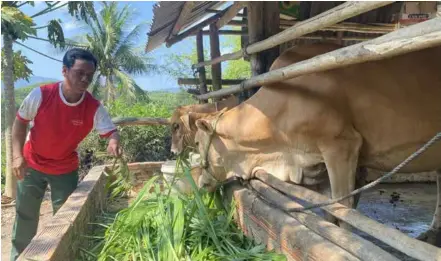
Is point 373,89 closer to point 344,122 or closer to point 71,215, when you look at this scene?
point 344,122

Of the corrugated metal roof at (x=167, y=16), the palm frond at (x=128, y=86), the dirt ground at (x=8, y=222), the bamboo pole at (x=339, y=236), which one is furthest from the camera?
the palm frond at (x=128, y=86)

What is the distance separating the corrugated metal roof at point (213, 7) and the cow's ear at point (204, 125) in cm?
147

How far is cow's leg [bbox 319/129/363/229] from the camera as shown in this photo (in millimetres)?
3023

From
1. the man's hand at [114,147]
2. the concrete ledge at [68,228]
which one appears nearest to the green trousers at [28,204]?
the concrete ledge at [68,228]

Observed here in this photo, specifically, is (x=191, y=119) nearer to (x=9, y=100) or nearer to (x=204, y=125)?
(x=204, y=125)

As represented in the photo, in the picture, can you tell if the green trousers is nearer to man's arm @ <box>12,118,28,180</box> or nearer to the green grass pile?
man's arm @ <box>12,118,28,180</box>

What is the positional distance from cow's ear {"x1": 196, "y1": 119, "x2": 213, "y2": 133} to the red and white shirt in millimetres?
726

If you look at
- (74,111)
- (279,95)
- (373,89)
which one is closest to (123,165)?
(74,111)

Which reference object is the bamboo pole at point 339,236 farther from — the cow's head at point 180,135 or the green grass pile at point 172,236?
the cow's head at point 180,135

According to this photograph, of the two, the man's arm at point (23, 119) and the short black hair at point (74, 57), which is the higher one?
the short black hair at point (74, 57)

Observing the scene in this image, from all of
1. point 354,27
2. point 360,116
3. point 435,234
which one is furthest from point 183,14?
point 435,234

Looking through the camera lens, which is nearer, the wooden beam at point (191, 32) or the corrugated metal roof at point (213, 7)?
the corrugated metal roof at point (213, 7)

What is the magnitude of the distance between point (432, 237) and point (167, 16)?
12.6 feet

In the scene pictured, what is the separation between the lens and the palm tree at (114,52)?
25172 mm
